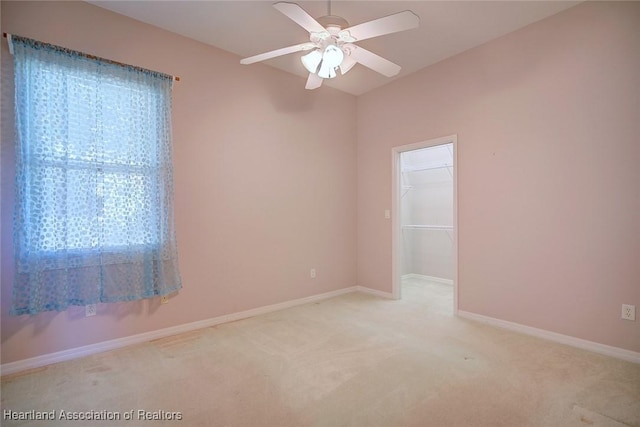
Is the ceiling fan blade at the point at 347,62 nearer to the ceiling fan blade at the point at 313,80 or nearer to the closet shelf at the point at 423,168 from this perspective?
the ceiling fan blade at the point at 313,80

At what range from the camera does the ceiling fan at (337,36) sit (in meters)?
1.91

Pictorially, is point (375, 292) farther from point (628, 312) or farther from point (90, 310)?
point (90, 310)

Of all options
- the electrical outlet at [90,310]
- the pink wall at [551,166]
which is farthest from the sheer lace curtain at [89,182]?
the pink wall at [551,166]

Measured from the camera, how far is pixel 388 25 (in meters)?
1.99

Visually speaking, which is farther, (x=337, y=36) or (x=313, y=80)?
(x=313, y=80)

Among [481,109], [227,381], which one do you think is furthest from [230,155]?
[481,109]

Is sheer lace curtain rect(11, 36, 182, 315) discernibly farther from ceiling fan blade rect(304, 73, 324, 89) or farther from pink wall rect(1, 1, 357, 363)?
ceiling fan blade rect(304, 73, 324, 89)

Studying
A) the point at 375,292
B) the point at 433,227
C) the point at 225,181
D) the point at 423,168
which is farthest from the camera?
the point at 423,168

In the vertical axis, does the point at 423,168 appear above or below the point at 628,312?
above

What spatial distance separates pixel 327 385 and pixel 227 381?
69 cm

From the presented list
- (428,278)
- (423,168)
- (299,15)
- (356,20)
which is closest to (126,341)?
(299,15)

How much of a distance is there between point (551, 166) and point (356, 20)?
2230mm

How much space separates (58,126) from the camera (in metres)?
2.43

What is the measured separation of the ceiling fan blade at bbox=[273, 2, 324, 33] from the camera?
72.6 inches
